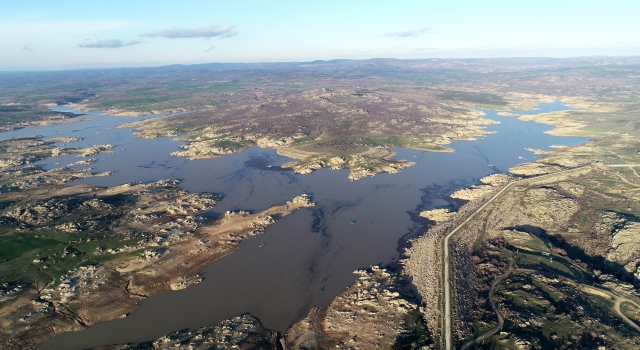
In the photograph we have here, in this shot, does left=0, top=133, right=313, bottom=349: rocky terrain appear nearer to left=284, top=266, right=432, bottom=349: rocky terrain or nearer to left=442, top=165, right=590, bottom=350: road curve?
left=284, top=266, right=432, bottom=349: rocky terrain

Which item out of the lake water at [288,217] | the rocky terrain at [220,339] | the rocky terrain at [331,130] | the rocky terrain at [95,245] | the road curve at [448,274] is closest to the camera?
the rocky terrain at [220,339]

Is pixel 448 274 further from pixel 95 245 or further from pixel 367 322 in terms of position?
pixel 95 245

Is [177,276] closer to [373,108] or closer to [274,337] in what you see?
[274,337]

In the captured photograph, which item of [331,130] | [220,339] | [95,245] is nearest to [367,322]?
[220,339]

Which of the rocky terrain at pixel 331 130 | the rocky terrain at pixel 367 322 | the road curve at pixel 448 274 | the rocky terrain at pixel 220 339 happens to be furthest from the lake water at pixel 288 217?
the road curve at pixel 448 274

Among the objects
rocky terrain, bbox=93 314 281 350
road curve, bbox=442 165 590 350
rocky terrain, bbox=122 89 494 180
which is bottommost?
rocky terrain, bbox=93 314 281 350

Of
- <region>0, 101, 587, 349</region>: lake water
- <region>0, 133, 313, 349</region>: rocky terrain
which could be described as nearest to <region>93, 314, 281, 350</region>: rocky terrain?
<region>0, 101, 587, 349</region>: lake water

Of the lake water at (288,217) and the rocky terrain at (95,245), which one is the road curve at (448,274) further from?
the rocky terrain at (95,245)

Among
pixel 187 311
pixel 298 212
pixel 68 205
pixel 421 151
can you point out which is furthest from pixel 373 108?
pixel 187 311

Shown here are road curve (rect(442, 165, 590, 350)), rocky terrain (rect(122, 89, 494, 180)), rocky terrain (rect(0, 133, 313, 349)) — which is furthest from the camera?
rocky terrain (rect(122, 89, 494, 180))
